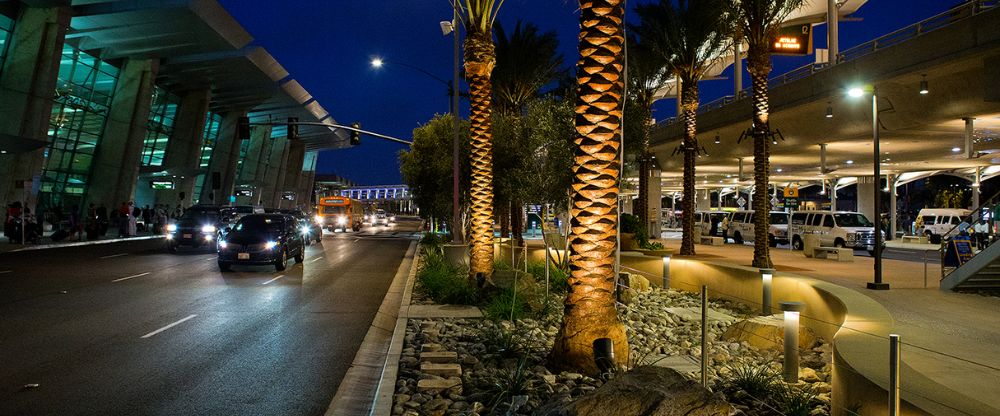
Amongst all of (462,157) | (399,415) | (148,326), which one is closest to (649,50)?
(462,157)

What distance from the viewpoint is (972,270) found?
15164mm

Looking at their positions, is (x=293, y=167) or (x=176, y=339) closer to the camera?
(x=176, y=339)

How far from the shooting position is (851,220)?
1336 inches

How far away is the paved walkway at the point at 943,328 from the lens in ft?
22.8

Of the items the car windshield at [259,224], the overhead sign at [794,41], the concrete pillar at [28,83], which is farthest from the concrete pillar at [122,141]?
the overhead sign at [794,41]

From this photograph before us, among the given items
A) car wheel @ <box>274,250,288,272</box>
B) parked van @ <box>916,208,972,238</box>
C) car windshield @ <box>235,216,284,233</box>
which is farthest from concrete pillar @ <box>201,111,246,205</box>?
parked van @ <box>916,208,972,238</box>

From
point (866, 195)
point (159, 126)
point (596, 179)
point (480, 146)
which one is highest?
point (159, 126)

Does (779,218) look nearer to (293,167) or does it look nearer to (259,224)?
(259,224)

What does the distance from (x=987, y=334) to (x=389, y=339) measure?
870cm

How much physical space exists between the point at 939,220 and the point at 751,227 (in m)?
18.8

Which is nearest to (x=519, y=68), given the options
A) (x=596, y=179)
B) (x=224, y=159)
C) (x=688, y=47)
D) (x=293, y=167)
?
(x=688, y=47)

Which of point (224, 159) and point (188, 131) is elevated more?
point (188, 131)

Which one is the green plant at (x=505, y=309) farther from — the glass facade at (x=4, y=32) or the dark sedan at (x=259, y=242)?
the glass facade at (x=4, y=32)

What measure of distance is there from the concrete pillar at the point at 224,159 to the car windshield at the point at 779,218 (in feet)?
162
